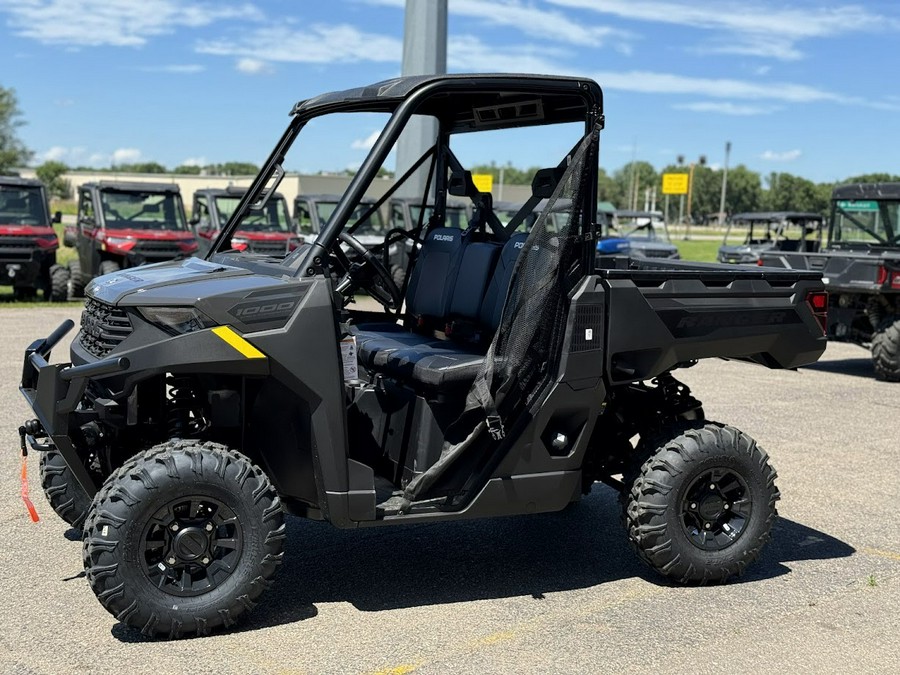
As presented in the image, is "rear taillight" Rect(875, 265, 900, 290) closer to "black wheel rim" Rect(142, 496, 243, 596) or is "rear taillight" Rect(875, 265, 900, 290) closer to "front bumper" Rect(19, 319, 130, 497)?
"black wheel rim" Rect(142, 496, 243, 596)

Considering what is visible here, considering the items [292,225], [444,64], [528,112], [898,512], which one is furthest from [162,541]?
[444,64]

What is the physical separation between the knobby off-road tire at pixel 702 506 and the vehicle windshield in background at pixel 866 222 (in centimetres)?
962

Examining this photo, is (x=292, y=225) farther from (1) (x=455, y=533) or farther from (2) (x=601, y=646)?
(2) (x=601, y=646)

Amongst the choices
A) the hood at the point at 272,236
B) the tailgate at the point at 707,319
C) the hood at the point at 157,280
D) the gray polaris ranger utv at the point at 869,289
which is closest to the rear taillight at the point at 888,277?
the gray polaris ranger utv at the point at 869,289

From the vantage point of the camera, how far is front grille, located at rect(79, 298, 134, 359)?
406 centimetres

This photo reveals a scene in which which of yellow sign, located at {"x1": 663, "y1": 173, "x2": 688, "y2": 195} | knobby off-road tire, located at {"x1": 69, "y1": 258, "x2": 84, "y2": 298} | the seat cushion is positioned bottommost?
knobby off-road tire, located at {"x1": 69, "y1": 258, "x2": 84, "y2": 298}

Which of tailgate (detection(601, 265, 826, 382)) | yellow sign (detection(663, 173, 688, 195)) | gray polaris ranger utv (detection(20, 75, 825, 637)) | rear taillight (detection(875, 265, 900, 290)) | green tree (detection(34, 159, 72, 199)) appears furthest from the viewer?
green tree (detection(34, 159, 72, 199))

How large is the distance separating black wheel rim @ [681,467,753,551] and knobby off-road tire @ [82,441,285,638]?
1884 mm

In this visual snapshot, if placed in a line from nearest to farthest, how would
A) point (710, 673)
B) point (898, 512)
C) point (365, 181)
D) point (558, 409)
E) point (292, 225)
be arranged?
1. point (710, 673)
2. point (365, 181)
3. point (558, 409)
4. point (898, 512)
5. point (292, 225)

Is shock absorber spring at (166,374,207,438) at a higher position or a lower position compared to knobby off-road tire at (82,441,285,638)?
higher

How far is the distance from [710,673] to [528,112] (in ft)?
9.02

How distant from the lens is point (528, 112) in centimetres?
516

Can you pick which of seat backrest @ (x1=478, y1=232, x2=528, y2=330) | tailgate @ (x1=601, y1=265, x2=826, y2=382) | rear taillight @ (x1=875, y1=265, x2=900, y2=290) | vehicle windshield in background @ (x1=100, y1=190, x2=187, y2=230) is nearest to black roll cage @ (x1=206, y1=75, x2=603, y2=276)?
tailgate @ (x1=601, y1=265, x2=826, y2=382)

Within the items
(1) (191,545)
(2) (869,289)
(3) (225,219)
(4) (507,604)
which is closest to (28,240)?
(3) (225,219)
